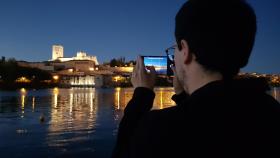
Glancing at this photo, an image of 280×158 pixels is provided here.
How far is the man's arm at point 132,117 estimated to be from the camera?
1.62 m

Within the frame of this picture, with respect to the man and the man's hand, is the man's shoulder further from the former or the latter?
the man's hand

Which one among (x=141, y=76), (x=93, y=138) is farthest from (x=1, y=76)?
(x=141, y=76)

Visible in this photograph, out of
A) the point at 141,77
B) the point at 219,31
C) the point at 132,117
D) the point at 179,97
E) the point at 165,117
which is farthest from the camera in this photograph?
the point at 179,97

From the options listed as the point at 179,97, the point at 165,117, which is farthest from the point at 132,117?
the point at 179,97

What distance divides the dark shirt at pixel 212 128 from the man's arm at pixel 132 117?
94 mm

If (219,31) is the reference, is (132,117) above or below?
below

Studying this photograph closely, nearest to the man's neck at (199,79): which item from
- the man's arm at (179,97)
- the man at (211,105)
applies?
the man at (211,105)

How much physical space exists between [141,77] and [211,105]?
1.96 ft

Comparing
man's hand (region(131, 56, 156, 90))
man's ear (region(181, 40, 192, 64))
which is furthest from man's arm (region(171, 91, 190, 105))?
man's ear (region(181, 40, 192, 64))

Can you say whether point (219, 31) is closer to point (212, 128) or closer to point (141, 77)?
point (212, 128)

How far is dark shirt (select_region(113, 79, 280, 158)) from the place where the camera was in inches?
55.6

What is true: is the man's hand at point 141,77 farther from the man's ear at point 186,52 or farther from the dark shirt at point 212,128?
the dark shirt at point 212,128

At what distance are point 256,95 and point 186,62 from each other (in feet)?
1.04

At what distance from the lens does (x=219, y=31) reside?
155 cm
